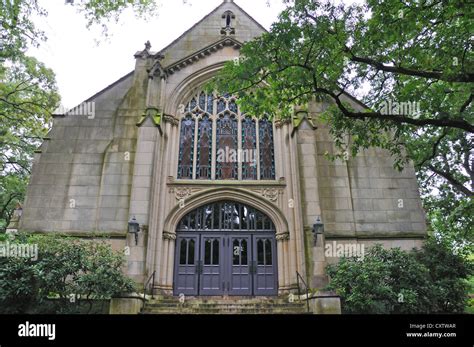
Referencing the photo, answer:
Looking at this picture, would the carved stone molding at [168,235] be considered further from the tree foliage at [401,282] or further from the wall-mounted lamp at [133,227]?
the tree foliage at [401,282]

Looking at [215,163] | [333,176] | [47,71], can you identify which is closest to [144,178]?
[215,163]

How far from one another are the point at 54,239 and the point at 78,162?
4.33 m

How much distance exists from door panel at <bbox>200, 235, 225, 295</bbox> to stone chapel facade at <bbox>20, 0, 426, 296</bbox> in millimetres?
39

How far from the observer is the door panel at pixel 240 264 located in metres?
13.7

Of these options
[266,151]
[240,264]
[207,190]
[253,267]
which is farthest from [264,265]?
[266,151]

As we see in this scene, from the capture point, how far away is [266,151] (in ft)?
51.7

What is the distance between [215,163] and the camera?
50.5ft

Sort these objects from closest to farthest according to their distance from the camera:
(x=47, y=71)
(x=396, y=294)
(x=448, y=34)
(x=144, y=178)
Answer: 1. (x=448, y=34)
2. (x=396, y=294)
3. (x=144, y=178)
4. (x=47, y=71)

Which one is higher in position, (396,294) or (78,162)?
(78,162)

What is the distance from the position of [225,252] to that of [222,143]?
4.68 metres

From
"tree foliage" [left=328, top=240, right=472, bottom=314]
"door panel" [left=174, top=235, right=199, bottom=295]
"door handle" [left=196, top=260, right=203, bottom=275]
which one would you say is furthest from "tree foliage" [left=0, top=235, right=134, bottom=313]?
"tree foliage" [left=328, top=240, right=472, bottom=314]

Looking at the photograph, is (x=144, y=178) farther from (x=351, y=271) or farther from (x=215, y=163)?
(x=351, y=271)

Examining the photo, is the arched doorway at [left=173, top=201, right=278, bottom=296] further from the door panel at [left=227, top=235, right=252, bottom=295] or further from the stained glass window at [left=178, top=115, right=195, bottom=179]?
the stained glass window at [left=178, top=115, right=195, bottom=179]

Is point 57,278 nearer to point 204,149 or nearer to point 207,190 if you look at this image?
point 207,190
